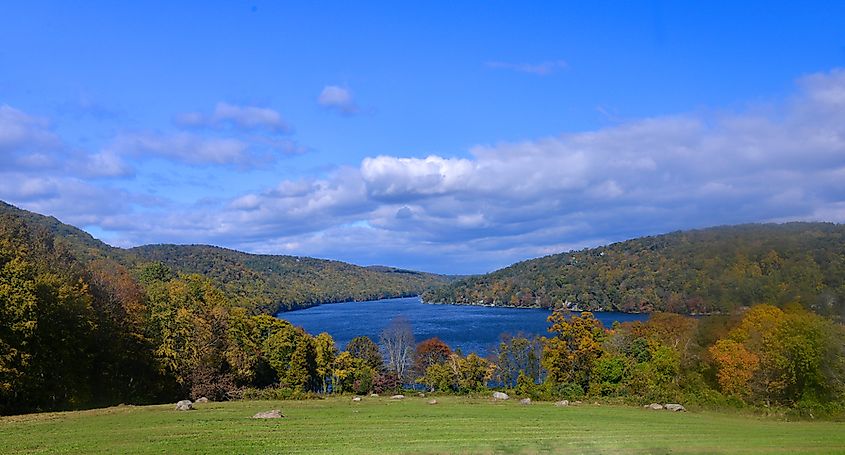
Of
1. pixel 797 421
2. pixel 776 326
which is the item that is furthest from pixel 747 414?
pixel 776 326

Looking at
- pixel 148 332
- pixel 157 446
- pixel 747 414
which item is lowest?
pixel 747 414

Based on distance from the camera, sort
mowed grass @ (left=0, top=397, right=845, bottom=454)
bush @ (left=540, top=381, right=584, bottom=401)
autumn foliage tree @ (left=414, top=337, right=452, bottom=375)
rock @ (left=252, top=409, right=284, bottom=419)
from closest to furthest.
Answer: mowed grass @ (left=0, top=397, right=845, bottom=454), rock @ (left=252, top=409, right=284, bottom=419), bush @ (left=540, top=381, right=584, bottom=401), autumn foliage tree @ (left=414, top=337, right=452, bottom=375)

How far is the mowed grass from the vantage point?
26.6 meters

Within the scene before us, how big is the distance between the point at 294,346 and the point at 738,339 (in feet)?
170

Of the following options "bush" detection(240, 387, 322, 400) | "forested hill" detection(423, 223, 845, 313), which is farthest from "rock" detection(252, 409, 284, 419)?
"forested hill" detection(423, 223, 845, 313)

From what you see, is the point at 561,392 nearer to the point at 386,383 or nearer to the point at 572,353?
the point at 572,353

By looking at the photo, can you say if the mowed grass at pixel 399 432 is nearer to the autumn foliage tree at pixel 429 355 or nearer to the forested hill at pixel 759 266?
the forested hill at pixel 759 266

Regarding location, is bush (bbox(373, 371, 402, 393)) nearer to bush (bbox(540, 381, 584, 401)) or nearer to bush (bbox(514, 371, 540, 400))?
bush (bbox(514, 371, 540, 400))

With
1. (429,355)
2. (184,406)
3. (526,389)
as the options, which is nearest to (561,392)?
(526,389)

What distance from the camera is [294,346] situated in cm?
7862

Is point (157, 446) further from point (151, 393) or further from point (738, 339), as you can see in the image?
point (738, 339)

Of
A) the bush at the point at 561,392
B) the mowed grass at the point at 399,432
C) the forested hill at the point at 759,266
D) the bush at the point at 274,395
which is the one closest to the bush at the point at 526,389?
the bush at the point at 561,392

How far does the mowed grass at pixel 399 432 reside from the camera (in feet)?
87.2

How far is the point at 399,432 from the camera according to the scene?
31.7m
